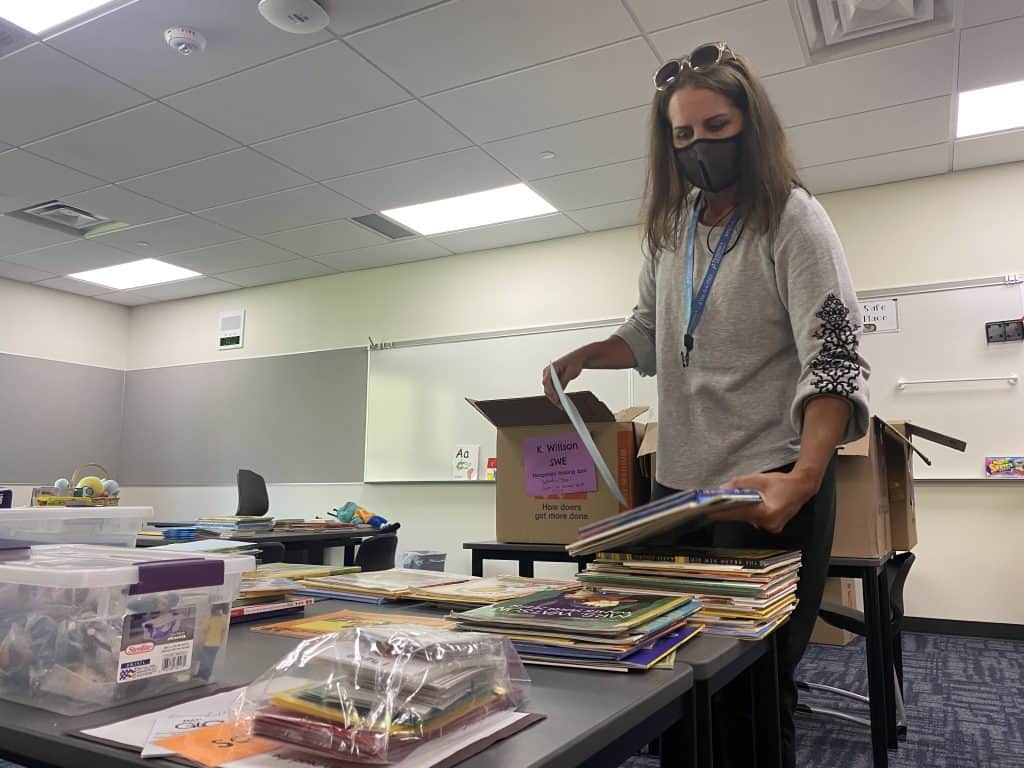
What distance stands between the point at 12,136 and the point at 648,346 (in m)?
3.90

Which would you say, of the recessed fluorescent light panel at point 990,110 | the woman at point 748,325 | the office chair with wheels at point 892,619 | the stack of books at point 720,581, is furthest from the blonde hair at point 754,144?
the recessed fluorescent light panel at point 990,110

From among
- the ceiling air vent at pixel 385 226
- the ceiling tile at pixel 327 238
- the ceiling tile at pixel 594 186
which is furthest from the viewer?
the ceiling tile at pixel 327 238

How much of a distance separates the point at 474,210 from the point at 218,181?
60.2 inches

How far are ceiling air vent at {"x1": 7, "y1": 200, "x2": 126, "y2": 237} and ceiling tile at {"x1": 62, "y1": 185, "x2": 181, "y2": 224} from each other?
0.11 m

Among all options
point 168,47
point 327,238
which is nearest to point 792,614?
point 168,47

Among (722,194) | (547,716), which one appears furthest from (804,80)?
(547,716)

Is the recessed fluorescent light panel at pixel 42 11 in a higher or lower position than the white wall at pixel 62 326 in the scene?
higher

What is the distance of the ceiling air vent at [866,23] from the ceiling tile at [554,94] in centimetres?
64

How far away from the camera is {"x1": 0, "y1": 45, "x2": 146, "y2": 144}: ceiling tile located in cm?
317

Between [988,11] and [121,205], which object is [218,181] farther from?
[988,11]

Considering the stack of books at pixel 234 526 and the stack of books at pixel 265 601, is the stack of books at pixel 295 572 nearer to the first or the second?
the stack of books at pixel 265 601

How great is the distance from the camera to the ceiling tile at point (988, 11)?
279 centimetres

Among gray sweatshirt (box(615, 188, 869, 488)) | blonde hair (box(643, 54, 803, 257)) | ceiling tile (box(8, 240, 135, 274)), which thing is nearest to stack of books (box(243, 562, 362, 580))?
gray sweatshirt (box(615, 188, 869, 488))

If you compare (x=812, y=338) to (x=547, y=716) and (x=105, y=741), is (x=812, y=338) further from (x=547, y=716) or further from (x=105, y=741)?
(x=105, y=741)
